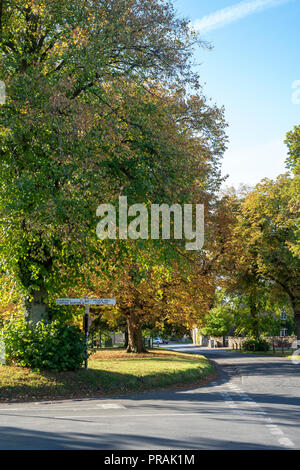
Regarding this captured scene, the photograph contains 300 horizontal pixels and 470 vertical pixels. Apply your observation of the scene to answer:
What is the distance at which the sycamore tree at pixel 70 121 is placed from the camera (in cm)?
1412

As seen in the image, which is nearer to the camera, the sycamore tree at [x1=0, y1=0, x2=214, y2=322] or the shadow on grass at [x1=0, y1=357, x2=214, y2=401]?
the sycamore tree at [x1=0, y1=0, x2=214, y2=322]

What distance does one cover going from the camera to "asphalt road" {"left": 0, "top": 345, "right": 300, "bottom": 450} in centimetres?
750

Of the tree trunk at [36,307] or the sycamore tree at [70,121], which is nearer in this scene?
the sycamore tree at [70,121]

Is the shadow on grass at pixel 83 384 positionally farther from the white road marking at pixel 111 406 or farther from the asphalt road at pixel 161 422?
the white road marking at pixel 111 406

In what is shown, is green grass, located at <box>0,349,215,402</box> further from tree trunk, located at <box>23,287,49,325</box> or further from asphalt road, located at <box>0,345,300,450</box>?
tree trunk, located at <box>23,287,49,325</box>

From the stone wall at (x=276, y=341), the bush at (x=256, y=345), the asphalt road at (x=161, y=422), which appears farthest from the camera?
the stone wall at (x=276, y=341)

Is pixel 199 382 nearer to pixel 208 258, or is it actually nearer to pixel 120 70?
pixel 120 70

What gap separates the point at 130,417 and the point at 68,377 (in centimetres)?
600

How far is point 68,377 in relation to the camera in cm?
1614

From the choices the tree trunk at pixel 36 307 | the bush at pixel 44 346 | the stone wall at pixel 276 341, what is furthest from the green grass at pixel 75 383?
the stone wall at pixel 276 341

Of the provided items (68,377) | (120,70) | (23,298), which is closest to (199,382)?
(68,377)

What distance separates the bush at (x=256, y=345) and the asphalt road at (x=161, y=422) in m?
37.4

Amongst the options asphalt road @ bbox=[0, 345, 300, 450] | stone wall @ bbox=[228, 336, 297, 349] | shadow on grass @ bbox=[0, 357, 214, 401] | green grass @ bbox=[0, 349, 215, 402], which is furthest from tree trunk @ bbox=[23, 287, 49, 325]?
stone wall @ bbox=[228, 336, 297, 349]

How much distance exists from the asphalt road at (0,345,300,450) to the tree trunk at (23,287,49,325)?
3946 millimetres
